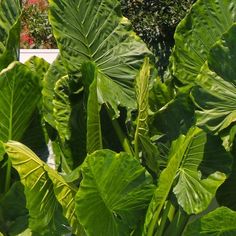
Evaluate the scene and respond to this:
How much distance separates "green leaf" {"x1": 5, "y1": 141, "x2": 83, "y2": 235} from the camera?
2.19 metres

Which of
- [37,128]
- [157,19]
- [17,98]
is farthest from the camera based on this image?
[157,19]

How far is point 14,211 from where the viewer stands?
2.56 m

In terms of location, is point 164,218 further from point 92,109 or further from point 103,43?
point 103,43

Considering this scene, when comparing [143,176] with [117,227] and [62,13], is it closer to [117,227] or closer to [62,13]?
[117,227]

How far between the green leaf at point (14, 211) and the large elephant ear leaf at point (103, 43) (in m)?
0.52

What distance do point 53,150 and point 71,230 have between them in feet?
1.33

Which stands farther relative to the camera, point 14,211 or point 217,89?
point 14,211

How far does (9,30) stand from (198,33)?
74 centimetres

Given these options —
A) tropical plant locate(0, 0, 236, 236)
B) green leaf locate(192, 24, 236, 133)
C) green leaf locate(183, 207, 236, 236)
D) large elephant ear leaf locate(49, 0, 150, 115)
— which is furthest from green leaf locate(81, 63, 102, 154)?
green leaf locate(183, 207, 236, 236)

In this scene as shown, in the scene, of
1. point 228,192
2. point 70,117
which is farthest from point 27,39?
point 228,192

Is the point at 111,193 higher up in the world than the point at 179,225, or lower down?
higher up

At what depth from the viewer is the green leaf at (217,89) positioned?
214 cm

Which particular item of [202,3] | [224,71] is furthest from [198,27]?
[224,71]

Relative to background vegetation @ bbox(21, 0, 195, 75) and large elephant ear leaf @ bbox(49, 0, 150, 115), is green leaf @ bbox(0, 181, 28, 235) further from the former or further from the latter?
background vegetation @ bbox(21, 0, 195, 75)
